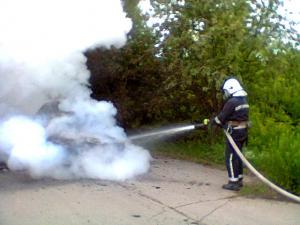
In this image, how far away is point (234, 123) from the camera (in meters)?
8.17

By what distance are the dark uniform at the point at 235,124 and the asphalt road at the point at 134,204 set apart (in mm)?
427

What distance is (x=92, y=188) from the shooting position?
7797 millimetres

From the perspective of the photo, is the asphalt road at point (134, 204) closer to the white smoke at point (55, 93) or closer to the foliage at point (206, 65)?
the white smoke at point (55, 93)

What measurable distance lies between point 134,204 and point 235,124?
2252 mm

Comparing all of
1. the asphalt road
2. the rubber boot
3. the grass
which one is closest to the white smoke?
the asphalt road

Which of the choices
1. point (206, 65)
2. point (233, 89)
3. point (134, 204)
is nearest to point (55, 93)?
point (134, 204)

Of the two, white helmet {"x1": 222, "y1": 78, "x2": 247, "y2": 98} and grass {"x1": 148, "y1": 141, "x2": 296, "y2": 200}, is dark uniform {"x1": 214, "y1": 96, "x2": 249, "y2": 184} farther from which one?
grass {"x1": 148, "y1": 141, "x2": 296, "y2": 200}

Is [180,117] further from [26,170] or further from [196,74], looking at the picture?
[26,170]

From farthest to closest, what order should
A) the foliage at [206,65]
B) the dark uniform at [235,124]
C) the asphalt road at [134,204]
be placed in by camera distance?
the foliage at [206,65], the dark uniform at [235,124], the asphalt road at [134,204]

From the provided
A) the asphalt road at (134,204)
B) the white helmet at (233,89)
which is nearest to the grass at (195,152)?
the asphalt road at (134,204)

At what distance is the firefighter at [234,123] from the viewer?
808cm

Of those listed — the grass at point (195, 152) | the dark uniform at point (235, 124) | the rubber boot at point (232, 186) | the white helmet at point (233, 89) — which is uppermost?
the white helmet at point (233, 89)

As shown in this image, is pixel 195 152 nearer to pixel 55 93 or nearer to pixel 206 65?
pixel 206 65

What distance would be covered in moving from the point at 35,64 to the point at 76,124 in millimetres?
1242
